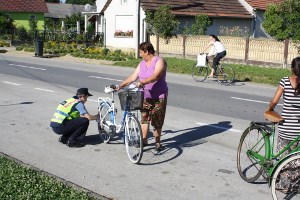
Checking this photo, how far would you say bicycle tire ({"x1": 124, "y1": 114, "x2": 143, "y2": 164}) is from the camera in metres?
6.47

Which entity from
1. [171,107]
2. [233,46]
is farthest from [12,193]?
[233,46]

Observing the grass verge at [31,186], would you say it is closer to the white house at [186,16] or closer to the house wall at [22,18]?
the white house at [186,16]

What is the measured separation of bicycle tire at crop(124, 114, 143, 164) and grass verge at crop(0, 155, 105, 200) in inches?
52.5

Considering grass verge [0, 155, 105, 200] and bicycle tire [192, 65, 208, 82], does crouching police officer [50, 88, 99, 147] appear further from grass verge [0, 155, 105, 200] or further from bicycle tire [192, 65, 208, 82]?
bicycle tire [192, 65, 208, 82]

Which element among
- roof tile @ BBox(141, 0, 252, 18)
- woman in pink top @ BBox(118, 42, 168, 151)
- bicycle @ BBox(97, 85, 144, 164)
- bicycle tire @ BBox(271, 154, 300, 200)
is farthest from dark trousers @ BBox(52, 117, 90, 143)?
roof tile @ BBox(141, 0, 252, 18)

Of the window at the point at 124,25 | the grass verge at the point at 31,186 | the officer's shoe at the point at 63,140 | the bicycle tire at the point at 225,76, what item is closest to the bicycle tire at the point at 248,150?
the grass verge at the point at 31,186

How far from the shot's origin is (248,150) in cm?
580

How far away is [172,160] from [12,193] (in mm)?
2576

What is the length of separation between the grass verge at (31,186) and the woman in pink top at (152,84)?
1946mm

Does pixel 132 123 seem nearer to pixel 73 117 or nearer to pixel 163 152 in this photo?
pixel 163 152

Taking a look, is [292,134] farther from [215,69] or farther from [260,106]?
[215,69]

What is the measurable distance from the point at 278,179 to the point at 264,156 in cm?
69

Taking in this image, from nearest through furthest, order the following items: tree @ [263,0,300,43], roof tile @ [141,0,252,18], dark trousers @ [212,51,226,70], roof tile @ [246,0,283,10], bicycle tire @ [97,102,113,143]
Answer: bicycle tire @ [97,102,113,143] < dark trousers @ [212,51,226,70] < tree @ [263,0,300,43] < roof tile @ [141,0,252,18] < roof tile @ [246,0,283,10]

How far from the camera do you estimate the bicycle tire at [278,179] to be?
4.59m
